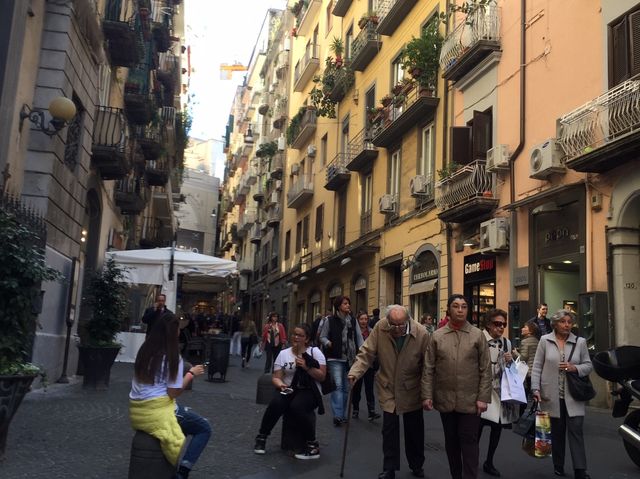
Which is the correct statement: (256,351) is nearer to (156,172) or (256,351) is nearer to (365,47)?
(156,172)

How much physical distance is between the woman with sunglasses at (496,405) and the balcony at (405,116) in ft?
42.7

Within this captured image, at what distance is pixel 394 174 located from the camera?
2267 cm

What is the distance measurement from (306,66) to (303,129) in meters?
3.49

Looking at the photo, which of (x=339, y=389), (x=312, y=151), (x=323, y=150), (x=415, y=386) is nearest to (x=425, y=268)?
(x=339, y=389)

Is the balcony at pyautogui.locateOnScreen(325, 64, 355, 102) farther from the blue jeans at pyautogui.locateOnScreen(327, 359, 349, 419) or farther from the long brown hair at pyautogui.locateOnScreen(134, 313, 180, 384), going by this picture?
Result: the long brown hair at pyautogui.locateOnScreen(134, 313, 180, 384)

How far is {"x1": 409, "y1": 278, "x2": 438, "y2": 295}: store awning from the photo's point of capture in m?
18.8

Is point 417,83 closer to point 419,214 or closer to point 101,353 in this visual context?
point 419,214

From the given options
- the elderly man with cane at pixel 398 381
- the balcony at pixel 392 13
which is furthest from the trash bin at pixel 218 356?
the balcony at pixel 392 13

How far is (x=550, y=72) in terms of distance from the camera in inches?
558

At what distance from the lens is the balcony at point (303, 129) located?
112 ft

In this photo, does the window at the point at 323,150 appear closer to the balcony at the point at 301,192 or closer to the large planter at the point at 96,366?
the balcony at the point at 301,192

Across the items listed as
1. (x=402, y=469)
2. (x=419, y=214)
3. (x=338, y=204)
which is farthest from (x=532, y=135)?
(x=338, y=204)

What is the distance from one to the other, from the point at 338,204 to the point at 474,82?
12141 mm

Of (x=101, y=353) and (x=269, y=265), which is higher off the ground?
(x=269, y=265)
